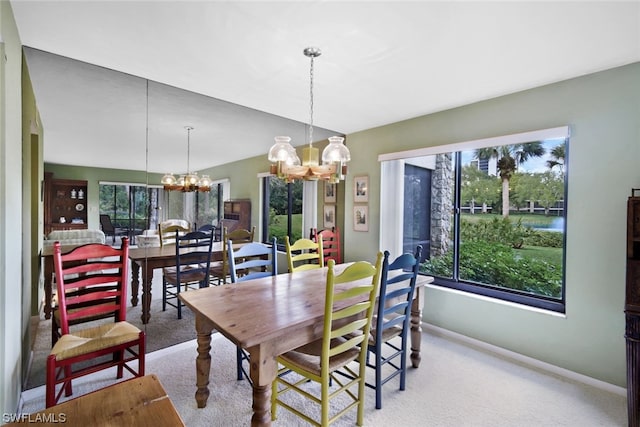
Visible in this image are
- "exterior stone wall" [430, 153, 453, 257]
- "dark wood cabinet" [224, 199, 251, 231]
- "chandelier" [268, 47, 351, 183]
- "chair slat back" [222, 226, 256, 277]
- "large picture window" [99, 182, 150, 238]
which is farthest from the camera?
"exterior stone wall" [430, 153, 453, 257]

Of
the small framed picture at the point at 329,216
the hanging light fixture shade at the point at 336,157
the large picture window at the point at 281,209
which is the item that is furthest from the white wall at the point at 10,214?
the small framed picture at the point at 329,216

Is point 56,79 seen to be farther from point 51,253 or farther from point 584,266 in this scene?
point 584,266

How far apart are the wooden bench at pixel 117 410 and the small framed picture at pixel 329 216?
131 inches

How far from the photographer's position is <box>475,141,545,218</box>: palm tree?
285cm

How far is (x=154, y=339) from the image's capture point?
8.59ft

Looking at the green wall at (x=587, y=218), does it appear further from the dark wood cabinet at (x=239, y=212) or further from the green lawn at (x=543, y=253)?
the dark wood cabinet at (x=239, y=212)

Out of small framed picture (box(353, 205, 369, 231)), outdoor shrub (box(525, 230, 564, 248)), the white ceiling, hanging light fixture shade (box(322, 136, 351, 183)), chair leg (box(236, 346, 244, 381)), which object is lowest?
chair leg (box(236, 346, 244, 381))

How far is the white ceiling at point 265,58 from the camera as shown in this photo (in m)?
1.66

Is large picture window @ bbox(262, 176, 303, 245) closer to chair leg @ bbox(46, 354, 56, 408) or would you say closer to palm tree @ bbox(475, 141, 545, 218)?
chair leg @ bbox(46, 354, 56, 408)

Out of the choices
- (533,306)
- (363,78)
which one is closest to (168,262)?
(363,78)

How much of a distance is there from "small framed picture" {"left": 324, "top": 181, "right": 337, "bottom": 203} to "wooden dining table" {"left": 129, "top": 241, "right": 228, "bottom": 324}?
6.92 feet

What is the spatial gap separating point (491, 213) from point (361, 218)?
5.00ft

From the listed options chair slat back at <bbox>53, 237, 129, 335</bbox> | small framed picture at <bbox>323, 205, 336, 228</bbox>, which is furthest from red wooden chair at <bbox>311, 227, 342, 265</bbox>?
chair slat back at <bbox>53, 237, 129, 335</bbox>

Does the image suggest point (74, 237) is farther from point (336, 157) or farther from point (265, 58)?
point (336, 157)
